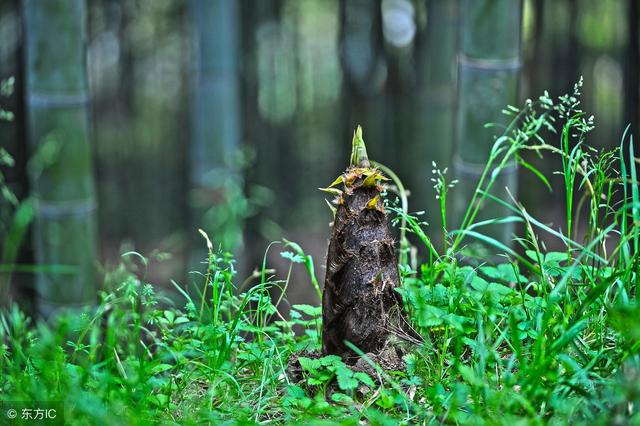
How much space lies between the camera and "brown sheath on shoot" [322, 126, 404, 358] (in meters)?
1.21

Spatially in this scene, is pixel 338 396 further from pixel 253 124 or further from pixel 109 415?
pixel 253 124

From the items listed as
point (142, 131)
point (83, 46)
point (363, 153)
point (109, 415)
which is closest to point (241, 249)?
point (83, 46)

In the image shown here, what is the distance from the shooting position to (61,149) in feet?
8.01

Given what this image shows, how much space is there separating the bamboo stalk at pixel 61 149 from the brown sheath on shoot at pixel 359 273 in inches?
52.1

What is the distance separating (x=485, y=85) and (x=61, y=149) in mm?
1197

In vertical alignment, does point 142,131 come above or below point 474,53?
below

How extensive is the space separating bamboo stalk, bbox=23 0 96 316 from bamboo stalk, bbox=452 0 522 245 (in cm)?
107

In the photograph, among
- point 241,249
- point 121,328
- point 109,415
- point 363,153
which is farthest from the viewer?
point 241,249

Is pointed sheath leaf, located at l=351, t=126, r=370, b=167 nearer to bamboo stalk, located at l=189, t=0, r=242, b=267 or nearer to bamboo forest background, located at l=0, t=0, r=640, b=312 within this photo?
bamboo stalk, located at l=189, t=0, r=242, b=267

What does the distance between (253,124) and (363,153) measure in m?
3.57

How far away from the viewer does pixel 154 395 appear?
1.18 meters

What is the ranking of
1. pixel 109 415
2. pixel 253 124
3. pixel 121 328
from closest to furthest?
1. pixel 109 415
2. pixel 121 328
3. pixel 253 124

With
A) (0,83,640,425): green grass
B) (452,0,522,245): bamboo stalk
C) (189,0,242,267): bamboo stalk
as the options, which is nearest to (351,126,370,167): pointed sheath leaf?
(0,83,640,425): green grass

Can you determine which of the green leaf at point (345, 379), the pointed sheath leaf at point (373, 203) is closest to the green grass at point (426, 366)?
the green leaf at point (345, 379)
